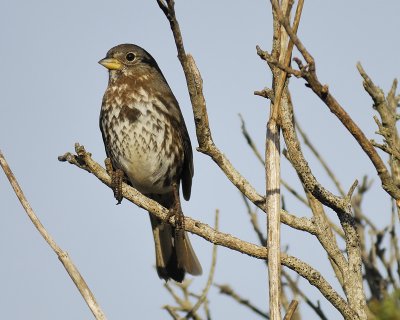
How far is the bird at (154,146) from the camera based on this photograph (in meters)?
5.97

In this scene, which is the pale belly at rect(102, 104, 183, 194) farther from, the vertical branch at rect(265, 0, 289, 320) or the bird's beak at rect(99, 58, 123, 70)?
the vertical branch at rect(265, 0, 289, 320)

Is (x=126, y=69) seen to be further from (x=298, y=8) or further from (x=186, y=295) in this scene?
(x=298, y=8)

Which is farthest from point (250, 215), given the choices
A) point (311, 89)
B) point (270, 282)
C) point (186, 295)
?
point (311, 89)

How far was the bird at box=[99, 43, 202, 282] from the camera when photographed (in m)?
5.97

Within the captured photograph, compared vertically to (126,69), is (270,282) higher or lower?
lower

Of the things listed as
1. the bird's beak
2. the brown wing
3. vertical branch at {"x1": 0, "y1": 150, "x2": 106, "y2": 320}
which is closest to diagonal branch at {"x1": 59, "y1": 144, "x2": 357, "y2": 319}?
vertical branch at {"x1": 0, "y1": 150, "x2": 106, "y2": 320}

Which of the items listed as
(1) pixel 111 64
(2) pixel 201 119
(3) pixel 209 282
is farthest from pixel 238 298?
(1) pixel 111 64

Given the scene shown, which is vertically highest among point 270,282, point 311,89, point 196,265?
point 196,265

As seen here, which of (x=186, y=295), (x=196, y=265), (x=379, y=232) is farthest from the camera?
(x=196, y=265)

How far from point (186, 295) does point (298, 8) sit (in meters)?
2.53

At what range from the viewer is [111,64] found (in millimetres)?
6711

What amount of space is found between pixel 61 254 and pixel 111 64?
4.44 meters

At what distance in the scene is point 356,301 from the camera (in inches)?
104

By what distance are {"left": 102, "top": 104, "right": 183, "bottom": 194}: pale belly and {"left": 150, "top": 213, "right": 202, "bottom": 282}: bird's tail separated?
21.3 inches
